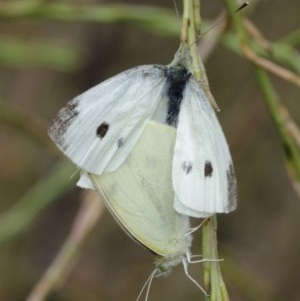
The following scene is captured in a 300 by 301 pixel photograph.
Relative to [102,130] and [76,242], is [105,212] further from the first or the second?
[102,130]

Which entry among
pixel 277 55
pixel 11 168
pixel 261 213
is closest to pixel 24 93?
pixel 11 168

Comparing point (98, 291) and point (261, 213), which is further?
point (261, 213)

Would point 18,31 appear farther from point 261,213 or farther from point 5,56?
point 5,56

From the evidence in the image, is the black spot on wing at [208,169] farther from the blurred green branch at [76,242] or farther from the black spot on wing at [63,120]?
the blurred green branch at [76,242]

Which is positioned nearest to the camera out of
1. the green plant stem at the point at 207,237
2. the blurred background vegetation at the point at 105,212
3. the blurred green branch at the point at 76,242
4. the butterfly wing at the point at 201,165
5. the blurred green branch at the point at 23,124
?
the green plant stem at the point at 207,237

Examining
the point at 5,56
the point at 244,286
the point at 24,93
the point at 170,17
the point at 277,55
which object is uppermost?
the point at 24,93

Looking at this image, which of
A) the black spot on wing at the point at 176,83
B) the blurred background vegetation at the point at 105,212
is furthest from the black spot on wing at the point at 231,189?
the blurred background vegetation at the point at 105,212

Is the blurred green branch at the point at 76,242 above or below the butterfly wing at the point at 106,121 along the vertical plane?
below

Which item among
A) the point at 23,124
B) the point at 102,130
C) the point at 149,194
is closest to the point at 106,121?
the point at 102,130
